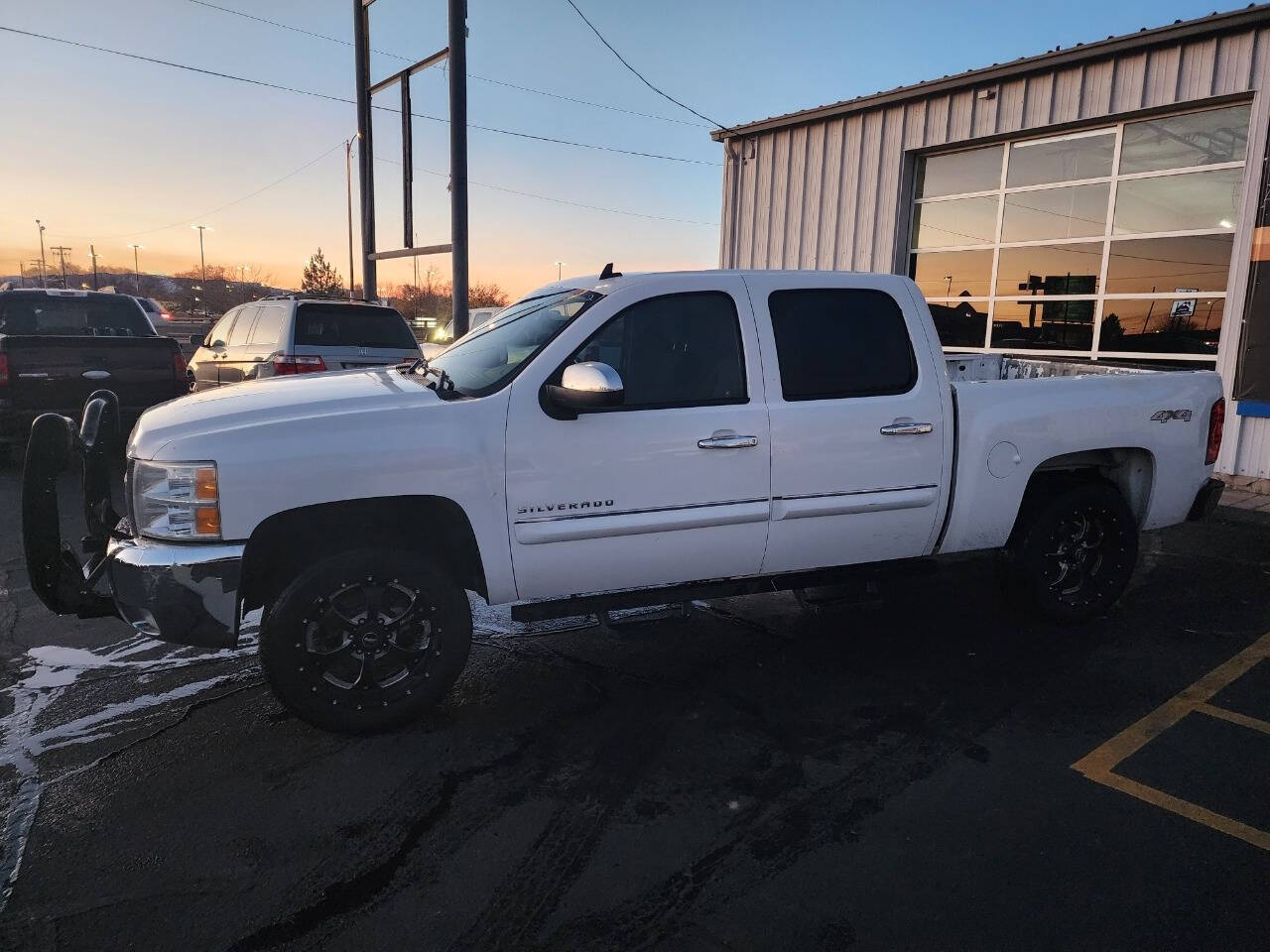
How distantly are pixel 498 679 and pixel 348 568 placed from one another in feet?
3.65

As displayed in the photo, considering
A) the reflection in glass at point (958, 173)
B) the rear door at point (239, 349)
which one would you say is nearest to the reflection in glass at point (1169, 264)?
the reflection in glass at point (958, 173)

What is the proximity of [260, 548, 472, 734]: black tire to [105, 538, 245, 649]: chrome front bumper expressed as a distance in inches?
7.0

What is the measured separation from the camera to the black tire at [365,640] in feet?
10.8

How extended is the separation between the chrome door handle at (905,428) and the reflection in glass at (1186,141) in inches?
291

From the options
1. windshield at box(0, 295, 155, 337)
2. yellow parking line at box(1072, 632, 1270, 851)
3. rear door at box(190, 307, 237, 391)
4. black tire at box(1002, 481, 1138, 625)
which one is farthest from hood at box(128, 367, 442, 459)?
rear door at box(190, 307, 237, 391)

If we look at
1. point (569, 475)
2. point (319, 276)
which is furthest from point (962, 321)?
point (319, 276)

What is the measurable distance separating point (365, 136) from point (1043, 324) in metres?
12.4

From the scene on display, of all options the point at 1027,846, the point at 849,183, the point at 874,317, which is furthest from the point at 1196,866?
the point at 849,183

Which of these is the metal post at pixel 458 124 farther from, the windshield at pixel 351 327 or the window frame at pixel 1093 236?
the window frame at pixel 1093 236

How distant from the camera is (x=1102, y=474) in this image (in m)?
4.92

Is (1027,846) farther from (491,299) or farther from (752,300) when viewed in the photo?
(491,299)

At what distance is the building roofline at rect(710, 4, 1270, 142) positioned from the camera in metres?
8.27

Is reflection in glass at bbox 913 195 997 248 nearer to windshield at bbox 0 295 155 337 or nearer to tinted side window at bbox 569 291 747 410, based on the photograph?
tinted side window at bbox 569 291 747 410

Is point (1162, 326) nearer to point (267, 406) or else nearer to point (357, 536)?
point (357, 536)
